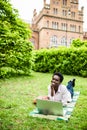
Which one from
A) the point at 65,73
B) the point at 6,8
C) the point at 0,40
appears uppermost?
the point at 6,8

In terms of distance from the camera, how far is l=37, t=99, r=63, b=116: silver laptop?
16.7 feet

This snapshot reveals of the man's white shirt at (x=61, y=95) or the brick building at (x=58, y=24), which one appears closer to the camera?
the man's white shirt at (x=61, y=95)

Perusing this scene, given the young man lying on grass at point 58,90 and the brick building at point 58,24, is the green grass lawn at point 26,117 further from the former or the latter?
the brick building at point 58,24

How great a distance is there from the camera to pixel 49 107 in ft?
17.1

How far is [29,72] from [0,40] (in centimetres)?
847

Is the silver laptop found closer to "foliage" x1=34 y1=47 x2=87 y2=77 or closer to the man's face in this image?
the man's face

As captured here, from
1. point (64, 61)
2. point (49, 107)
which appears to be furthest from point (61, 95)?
point (64, 61)

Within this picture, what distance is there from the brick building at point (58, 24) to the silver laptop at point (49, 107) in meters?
40.1

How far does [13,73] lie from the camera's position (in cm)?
1286

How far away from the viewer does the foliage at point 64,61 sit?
14.5 metres

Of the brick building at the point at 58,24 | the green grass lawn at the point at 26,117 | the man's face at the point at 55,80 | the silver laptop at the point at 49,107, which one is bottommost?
the green grass lawn at the point at 26,117

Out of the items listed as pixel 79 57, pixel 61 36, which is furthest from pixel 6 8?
pixel 61 36

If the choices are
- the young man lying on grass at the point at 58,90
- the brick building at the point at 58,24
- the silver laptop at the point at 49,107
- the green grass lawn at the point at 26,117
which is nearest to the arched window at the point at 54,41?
the brick building at the point at 58,24

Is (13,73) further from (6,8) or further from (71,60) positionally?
(6,8)
